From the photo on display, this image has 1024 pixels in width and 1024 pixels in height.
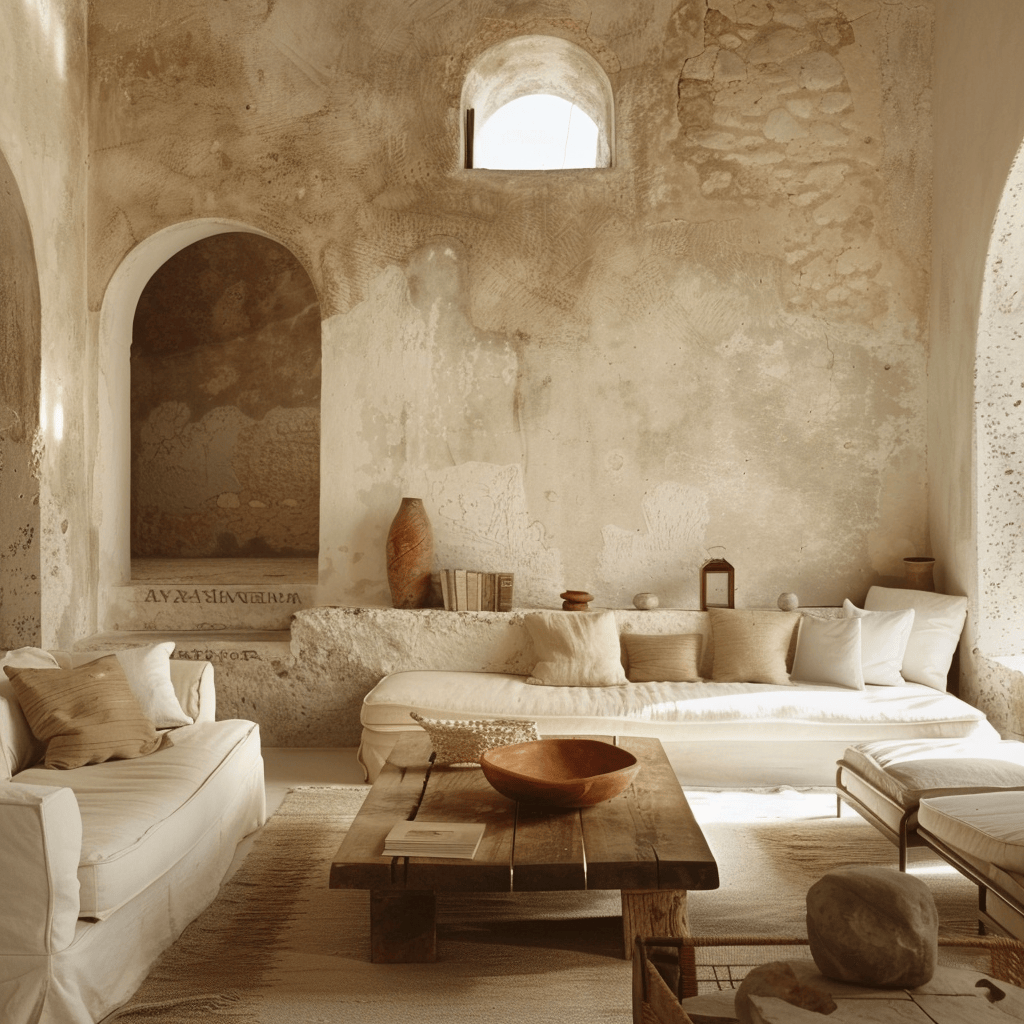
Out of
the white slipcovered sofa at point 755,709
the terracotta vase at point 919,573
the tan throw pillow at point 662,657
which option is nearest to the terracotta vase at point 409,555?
the white slipcovered sofa at point 755,709

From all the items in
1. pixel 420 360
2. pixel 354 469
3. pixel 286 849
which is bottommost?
pixel 286 849

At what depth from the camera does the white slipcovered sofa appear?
469 cm

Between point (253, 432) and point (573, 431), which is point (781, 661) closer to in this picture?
point (573, 431)

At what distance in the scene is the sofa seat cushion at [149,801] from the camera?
2.72 meters

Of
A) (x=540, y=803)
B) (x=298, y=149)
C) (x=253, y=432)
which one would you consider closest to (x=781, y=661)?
(x=540, y=803)

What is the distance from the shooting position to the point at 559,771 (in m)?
3.42

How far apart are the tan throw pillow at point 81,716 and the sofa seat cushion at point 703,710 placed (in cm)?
130

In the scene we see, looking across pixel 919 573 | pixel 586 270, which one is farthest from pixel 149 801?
pixel 919 573

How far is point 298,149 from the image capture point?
5852 mm

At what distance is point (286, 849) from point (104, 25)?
473 centimetres

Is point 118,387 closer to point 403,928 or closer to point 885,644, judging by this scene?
point 403,928

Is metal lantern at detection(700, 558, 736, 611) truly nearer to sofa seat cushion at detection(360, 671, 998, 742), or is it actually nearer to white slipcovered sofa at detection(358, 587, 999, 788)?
white slipcovered sofa at detection(358, 587, 999, 788)

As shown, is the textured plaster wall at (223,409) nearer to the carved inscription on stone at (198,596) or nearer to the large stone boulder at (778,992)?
the carved inscription on stone at (198,596)

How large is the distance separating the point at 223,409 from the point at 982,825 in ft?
21.5
